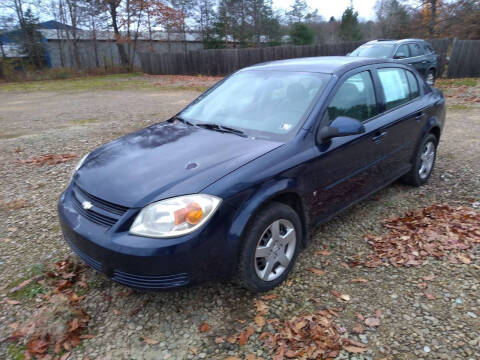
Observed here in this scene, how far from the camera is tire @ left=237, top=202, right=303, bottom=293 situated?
8.27 feet

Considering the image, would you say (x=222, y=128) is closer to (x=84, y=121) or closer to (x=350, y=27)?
(x=84, y=121)

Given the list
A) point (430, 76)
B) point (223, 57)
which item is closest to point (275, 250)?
point (430, 76)

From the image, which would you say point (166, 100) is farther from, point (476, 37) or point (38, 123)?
point (476, 37)

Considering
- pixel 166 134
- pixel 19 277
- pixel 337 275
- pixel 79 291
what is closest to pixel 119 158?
pixel 166 134

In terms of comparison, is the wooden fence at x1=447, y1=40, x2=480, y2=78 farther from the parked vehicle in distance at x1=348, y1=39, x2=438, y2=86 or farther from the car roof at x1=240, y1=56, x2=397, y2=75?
the car roof at x1=240, y1=56, x2=397, y2=75

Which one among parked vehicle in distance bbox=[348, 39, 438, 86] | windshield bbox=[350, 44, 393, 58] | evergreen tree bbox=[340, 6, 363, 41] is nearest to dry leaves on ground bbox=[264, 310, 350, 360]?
parked vehicle in distance bbox=[348, 39, 438, 86]

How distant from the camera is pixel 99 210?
8.23 ft

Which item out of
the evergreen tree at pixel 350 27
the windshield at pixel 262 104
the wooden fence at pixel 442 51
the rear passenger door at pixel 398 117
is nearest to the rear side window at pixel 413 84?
the rear passenger door at pixel 398 117

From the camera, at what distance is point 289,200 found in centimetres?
289

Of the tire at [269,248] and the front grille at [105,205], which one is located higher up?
the front grille at [105,205]

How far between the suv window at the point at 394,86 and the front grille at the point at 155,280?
288 cm

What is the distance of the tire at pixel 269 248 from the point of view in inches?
99.3

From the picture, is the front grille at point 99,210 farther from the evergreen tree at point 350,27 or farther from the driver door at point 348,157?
the evergreen tree at point 350,27

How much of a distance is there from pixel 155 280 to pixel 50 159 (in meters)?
5.05
